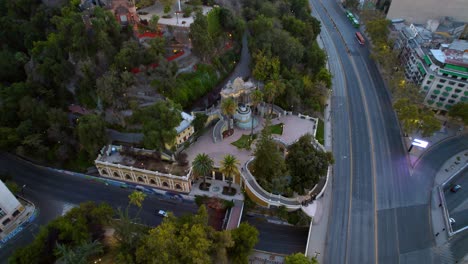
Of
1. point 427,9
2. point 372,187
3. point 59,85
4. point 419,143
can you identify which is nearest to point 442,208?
point 372,187

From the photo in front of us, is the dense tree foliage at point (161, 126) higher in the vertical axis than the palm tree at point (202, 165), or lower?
higher

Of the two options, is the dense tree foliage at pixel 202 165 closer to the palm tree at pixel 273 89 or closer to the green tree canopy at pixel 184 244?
the green tree canopy at pixel 184 244

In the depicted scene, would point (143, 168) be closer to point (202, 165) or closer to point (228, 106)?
point (202, 165)

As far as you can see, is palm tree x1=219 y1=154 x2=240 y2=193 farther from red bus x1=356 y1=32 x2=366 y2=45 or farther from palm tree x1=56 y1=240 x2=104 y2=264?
red bus x1=356 y1=32 x2=366 y2=45

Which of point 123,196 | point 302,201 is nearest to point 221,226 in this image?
point 302,201

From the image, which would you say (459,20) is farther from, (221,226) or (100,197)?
(100,197)

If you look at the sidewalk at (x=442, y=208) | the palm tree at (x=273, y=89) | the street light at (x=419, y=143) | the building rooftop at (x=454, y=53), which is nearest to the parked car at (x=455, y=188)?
the sidewalk at (x=442, y=208)
